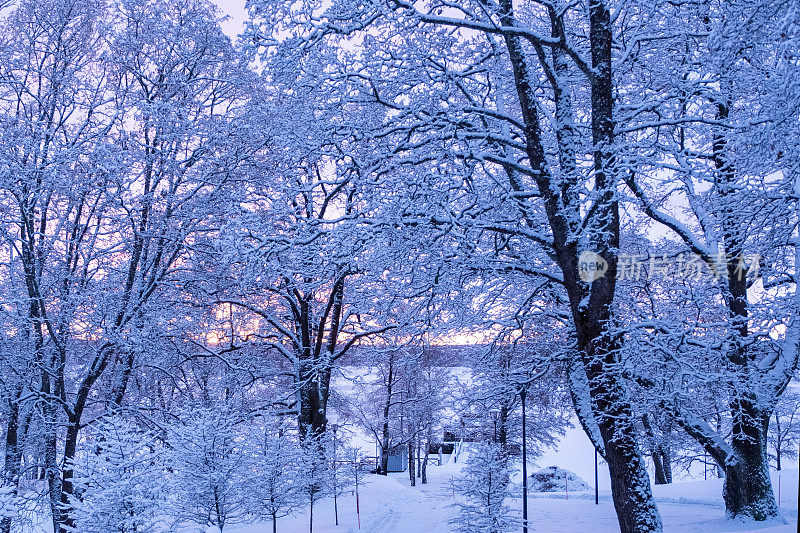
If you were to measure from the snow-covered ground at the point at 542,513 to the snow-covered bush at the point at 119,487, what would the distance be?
8.01m

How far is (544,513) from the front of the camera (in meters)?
20.8

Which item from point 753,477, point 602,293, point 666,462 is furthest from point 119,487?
point 666,462

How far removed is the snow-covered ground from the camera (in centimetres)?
1559

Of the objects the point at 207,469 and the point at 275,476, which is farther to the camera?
the point at 275,476

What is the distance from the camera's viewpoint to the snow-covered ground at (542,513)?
15586 millimetres

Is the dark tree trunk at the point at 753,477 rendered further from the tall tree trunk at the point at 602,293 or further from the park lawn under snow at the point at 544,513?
the tall tree trunk at the point at 602,293

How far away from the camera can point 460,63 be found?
946 centimetres

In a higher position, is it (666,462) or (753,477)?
(753,477)

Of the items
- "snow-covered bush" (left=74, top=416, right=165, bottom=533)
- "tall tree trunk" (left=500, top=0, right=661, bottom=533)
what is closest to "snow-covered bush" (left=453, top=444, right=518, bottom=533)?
"tall tree trunk" (left=500, top=0, right=661, bottom=533)

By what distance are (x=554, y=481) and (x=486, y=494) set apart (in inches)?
980

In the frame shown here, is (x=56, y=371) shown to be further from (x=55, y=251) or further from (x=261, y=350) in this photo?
(x=261, y=350)

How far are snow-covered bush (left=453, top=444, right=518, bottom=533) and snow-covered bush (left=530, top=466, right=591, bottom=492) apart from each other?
2334 cm

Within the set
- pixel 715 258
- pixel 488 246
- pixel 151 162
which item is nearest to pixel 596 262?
pixel 488 246

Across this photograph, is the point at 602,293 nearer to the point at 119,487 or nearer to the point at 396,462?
the point at 119,487
